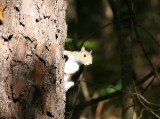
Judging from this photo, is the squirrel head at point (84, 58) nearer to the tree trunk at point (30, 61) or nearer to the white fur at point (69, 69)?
the white fur at point (69, 69)

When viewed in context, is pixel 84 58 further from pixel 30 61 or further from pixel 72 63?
pixel 30 61

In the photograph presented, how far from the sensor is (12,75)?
5.40ft

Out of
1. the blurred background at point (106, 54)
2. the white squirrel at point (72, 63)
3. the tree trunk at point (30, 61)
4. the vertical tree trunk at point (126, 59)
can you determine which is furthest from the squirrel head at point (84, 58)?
the vertical tree trunk at point (126, 59)

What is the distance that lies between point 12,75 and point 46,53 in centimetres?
23

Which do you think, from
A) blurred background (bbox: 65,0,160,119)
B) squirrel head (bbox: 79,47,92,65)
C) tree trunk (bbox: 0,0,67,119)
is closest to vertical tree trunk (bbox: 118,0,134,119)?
blurred background (bbox: 65,0,160,119)

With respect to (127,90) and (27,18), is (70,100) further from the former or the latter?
(27,18)

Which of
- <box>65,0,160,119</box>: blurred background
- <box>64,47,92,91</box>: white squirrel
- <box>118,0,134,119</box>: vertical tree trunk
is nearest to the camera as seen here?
<box>64,47,92,91</box>: white squirrel

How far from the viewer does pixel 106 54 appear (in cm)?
782

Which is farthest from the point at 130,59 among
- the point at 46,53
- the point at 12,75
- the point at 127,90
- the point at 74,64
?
the point at 12,75

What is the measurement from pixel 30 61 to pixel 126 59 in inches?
58.4

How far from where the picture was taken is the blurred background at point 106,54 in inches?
123

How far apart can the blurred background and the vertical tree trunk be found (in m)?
0.09

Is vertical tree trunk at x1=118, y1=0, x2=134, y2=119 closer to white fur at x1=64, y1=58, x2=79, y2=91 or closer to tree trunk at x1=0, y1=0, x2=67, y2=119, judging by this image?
white fur at x1=64, y1=58, x2=79, y2=91

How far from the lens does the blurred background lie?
313cm
